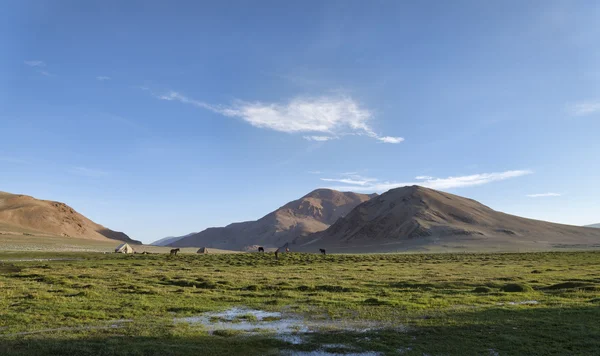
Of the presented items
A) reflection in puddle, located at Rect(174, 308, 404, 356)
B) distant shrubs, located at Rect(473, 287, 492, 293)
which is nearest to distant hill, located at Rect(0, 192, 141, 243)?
reflection in puddle, located at Rect(174, 308, 404, 356)

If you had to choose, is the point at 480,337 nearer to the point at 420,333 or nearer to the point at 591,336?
the point at 420,333

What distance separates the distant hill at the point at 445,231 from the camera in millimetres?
138125

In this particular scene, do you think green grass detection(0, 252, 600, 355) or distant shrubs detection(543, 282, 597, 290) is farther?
distant shrubs detection(543, 282, 597, 290)

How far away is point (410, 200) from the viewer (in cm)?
19525

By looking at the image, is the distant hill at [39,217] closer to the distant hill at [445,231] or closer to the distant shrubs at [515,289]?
the distant hill at [445,231]

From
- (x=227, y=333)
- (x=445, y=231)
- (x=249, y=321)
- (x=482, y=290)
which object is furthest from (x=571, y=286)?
(x=445, y=231)

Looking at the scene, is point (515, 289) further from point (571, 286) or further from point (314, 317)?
point (314, 317)

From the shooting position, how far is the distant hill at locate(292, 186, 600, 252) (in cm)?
13812

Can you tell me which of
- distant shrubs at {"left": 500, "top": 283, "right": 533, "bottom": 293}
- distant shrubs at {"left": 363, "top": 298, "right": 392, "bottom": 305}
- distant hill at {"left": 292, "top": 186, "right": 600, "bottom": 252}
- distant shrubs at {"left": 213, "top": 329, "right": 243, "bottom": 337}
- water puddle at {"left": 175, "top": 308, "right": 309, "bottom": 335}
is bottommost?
water puddle at {"left": 175, "top": 308, "right": 309, "bottom": 335}

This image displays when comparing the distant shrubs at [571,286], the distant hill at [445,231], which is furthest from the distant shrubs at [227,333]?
the distant hill at [445,231]

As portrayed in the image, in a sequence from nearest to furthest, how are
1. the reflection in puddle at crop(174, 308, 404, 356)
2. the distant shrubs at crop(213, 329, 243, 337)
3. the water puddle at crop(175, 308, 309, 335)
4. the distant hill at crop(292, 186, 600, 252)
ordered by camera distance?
the distant shrubs at crop(213, 329, 243, 337) < the reflection in puddle at crop(174, 308, 404, 356) < the water puddle at crop(175, 308, 309, 335) < the distant hill at crop(292, 186, 600, 252)

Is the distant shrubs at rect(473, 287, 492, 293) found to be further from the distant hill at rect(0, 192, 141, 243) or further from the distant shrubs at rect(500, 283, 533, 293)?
the distant hill at rect(0, 192, 141, 243)

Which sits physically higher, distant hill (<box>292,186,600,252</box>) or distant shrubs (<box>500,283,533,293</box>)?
distant hill (<box>292,186,600,252</box>)

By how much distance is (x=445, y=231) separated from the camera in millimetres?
154750
